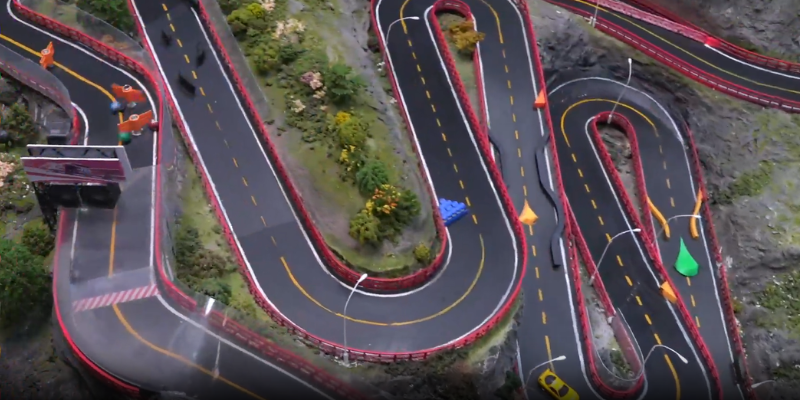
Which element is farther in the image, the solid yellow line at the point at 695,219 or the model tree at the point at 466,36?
the model tree at the point at 466,36

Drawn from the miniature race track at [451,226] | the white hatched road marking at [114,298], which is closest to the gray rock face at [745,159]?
the miniature race track at [451,226]

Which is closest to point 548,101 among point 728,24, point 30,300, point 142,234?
point 728,24

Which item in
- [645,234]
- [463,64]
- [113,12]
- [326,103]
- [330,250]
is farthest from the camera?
[463,64]

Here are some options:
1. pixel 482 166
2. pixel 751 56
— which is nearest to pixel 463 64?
pixel 482 166

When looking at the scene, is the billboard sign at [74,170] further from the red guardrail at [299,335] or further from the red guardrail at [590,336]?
the red guardrail at [590,336]

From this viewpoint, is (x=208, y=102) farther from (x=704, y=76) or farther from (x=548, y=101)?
(x=704, y=76)

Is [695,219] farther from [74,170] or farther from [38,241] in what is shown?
[38,241]
